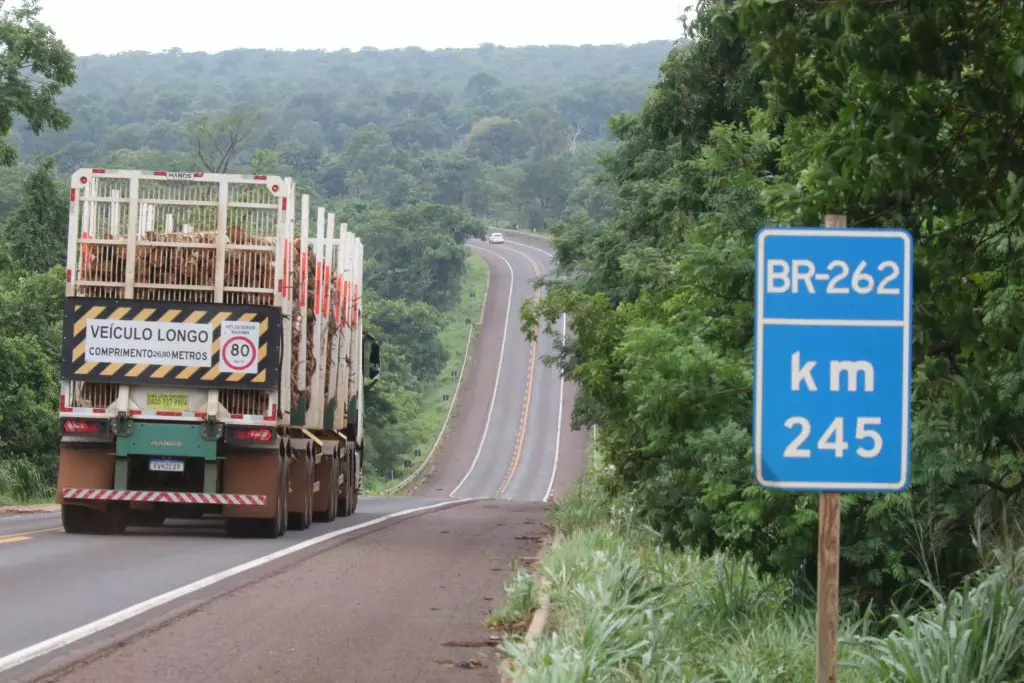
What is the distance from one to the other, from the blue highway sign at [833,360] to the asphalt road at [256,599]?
15.7 ft

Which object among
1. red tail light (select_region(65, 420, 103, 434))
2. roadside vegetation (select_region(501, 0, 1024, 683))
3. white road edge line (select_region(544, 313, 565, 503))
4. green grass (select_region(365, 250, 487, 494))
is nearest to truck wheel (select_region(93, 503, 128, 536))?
red tail light (select_region(65, 420, 103, 434))

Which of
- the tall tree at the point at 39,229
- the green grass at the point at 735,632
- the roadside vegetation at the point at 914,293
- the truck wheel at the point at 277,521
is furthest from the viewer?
the tall tree at the point at 39,229

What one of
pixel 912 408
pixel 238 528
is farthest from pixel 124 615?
pixel 238 528

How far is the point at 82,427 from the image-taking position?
18766mm

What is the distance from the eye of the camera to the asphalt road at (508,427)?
75.1 m

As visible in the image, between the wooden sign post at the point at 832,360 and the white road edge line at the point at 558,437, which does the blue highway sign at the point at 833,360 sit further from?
the white road edge line at the point at 558,437

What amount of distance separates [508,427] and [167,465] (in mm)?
69751

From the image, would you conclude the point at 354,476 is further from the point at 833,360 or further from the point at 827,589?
the point at 833,360

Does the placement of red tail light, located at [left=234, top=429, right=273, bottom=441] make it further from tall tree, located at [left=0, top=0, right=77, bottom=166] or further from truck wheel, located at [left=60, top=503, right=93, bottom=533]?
tall tree, located at [left=0, top=0, right=77, bottom=166]

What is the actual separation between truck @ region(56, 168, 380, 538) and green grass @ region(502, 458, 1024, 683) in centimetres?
701

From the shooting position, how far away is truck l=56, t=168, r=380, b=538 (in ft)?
61.8

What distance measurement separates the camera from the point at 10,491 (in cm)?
3027

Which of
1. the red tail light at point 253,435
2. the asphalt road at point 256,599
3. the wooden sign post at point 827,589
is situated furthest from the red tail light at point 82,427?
the wooden sign post at point 827,589

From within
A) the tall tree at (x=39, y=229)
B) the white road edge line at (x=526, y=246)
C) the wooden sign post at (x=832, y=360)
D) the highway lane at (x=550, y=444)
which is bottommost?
the highway lane at (x=550, y=444)
